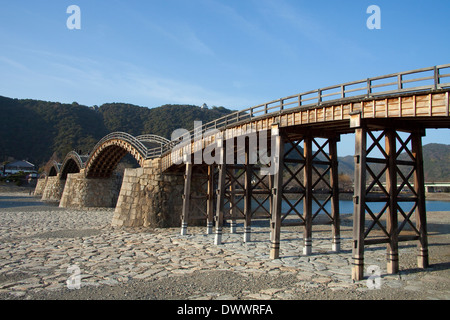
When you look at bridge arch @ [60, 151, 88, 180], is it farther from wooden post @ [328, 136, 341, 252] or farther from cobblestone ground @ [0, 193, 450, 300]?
wooden post @ [328, 136, 341, 252]

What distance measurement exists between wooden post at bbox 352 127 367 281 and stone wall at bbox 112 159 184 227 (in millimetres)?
14052

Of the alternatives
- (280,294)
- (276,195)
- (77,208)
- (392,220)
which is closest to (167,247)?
(276,195)

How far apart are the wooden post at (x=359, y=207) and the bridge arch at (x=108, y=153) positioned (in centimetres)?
2230

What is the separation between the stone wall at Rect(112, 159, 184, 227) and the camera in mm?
21391

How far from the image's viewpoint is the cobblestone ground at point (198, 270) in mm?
8180

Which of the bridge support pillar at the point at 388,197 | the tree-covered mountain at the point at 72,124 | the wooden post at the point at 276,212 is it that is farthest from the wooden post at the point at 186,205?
the tree-covered mountain at the point at 72,124

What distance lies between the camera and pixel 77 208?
37.9 m

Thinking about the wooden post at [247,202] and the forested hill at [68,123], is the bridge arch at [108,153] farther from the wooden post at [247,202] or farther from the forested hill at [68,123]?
the forested hill at [68,123]

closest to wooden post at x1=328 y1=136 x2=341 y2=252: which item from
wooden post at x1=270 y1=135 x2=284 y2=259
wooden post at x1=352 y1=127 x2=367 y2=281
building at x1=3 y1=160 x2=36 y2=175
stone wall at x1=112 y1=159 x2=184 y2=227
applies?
wooden post at x1=270 y1=135 x2=284 y2=259

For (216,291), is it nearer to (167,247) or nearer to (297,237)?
(167,247)

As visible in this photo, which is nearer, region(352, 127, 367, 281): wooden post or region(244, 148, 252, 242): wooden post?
region(352, 127, 367, 281): wooden post

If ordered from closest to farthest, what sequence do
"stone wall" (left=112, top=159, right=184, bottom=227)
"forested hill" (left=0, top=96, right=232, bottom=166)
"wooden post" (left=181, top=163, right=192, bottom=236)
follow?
"wooden post" (left=181, top=163, right=192, bottom=236) < "stone wall" (left=112, top=159, right=184, bottom=227) < "forested hill" (left=0, top=96, right=232, bottom=166)

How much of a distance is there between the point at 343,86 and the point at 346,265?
19.4 ft

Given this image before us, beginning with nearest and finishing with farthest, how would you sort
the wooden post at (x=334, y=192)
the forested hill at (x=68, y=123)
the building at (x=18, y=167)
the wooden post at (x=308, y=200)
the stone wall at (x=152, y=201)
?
the wooden post at (x=308, y=200) < the wooden post at (x=334, y=192) < the stone wall at (x=152, y=201) < the building at (x=18, y=167) < the forested hill at (x=68, y=123)
